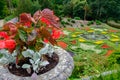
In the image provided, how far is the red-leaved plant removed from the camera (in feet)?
13.6

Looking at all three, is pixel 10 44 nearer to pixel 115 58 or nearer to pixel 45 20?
pixel 45 20

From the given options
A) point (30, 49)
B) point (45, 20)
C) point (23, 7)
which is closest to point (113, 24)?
point (23, 7)

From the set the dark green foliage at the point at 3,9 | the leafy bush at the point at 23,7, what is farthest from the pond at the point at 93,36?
the dark green foliage at the point at 3,9

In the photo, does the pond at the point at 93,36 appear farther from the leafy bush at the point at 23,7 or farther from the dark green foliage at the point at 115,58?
the dark green foliage at the point at 115,58

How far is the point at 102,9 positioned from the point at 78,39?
14.7 metres

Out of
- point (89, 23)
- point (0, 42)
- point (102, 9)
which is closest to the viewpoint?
point (0, 42)

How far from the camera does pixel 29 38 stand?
413 centimetres

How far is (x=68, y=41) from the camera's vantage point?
579 inches

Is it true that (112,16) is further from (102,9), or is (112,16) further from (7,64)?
(7,64)

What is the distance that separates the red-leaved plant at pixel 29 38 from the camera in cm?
416

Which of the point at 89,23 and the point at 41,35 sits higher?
the point at 41,35

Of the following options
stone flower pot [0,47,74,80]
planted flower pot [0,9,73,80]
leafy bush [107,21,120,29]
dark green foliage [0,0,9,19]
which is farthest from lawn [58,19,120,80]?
dark green foliage [0,0,9,19]

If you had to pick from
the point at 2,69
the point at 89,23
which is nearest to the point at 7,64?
the point at 2,69

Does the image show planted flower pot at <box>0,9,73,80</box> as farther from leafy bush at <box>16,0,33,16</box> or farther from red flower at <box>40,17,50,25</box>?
leafy bush at <box>16,0,33,16</box>
